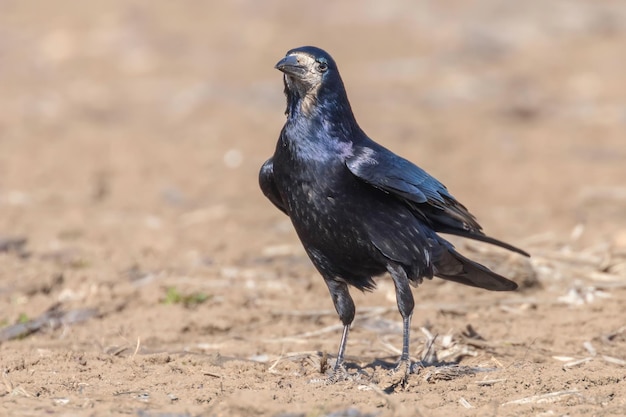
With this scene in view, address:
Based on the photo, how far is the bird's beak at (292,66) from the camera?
5.07 metres

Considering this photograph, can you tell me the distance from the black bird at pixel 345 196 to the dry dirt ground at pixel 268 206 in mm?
458

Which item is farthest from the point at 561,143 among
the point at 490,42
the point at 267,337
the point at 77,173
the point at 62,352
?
the point at 62,352

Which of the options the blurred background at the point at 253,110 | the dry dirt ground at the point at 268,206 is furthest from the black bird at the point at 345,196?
the blurred background at the point at 253,110

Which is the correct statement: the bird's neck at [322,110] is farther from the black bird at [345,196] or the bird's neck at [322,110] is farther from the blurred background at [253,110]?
the blurred background at [253,110]

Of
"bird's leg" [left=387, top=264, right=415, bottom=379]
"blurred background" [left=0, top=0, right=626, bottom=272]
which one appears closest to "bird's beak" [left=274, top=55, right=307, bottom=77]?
"bird's leg" [left=387, top=264, right=415, bottom=379]

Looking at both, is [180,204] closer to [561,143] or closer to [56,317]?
[56,317]

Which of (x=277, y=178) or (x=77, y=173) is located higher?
(x=277, y=178)

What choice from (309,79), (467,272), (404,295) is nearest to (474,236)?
(467,272)

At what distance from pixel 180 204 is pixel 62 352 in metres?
4.21

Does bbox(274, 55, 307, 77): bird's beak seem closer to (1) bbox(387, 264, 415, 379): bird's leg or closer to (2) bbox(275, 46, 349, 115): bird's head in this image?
(2) bbox(275, 46, 349, 115): bird's head

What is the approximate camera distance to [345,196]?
4902 millimetres

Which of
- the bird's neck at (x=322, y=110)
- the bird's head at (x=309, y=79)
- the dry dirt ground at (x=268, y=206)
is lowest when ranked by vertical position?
the dry dirt ground at (x=268, y=206)

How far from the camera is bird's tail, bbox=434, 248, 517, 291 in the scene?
5.37 meters

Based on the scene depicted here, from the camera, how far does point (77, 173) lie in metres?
10.1
